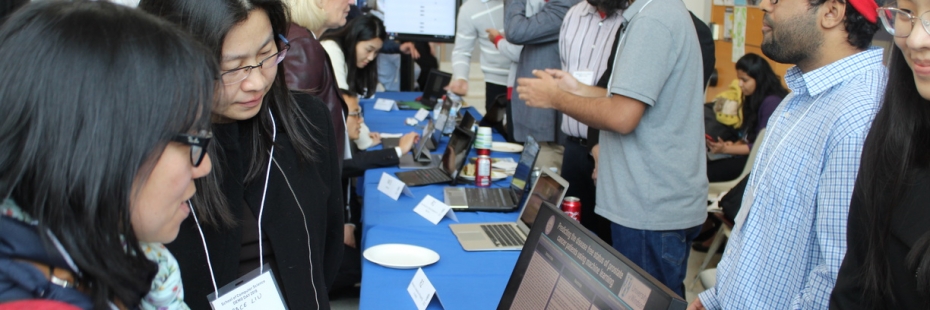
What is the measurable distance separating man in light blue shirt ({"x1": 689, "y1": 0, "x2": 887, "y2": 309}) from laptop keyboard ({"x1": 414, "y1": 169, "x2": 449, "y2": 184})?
1511mm

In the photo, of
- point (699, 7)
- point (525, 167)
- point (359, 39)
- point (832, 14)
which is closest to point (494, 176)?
point (525, 167)

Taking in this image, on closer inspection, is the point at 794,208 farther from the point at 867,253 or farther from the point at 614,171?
the point at 614,171

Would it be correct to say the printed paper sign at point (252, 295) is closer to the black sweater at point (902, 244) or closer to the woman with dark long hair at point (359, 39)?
the black sweater at point (902, 244)

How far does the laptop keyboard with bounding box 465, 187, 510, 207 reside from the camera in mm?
2568

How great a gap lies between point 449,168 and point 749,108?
1944 mm

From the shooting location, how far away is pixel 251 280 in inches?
51.2

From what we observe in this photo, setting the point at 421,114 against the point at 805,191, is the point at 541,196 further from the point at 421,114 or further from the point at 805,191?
the point at 421,114

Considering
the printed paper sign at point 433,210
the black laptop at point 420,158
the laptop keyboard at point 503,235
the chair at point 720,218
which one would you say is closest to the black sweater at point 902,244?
the laptop keyboard at point 503,235

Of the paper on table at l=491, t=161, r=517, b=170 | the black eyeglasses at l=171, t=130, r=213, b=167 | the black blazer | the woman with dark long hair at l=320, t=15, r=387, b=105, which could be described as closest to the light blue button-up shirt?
the black blazer

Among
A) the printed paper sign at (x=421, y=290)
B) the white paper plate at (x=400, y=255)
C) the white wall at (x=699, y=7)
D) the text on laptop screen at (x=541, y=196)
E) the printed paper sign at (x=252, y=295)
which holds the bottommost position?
the white paper plate at (x=400, y=255)

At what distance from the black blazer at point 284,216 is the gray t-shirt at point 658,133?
2.79 feet

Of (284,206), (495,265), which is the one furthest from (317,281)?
(495,265)

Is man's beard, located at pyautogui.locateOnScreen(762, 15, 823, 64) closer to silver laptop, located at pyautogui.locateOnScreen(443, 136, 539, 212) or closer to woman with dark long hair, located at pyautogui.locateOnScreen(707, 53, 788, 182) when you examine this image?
silver laptop, located at pyautogui.locateOnScreen(443, 136, 539, 212)

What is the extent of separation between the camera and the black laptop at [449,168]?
9.66ft
